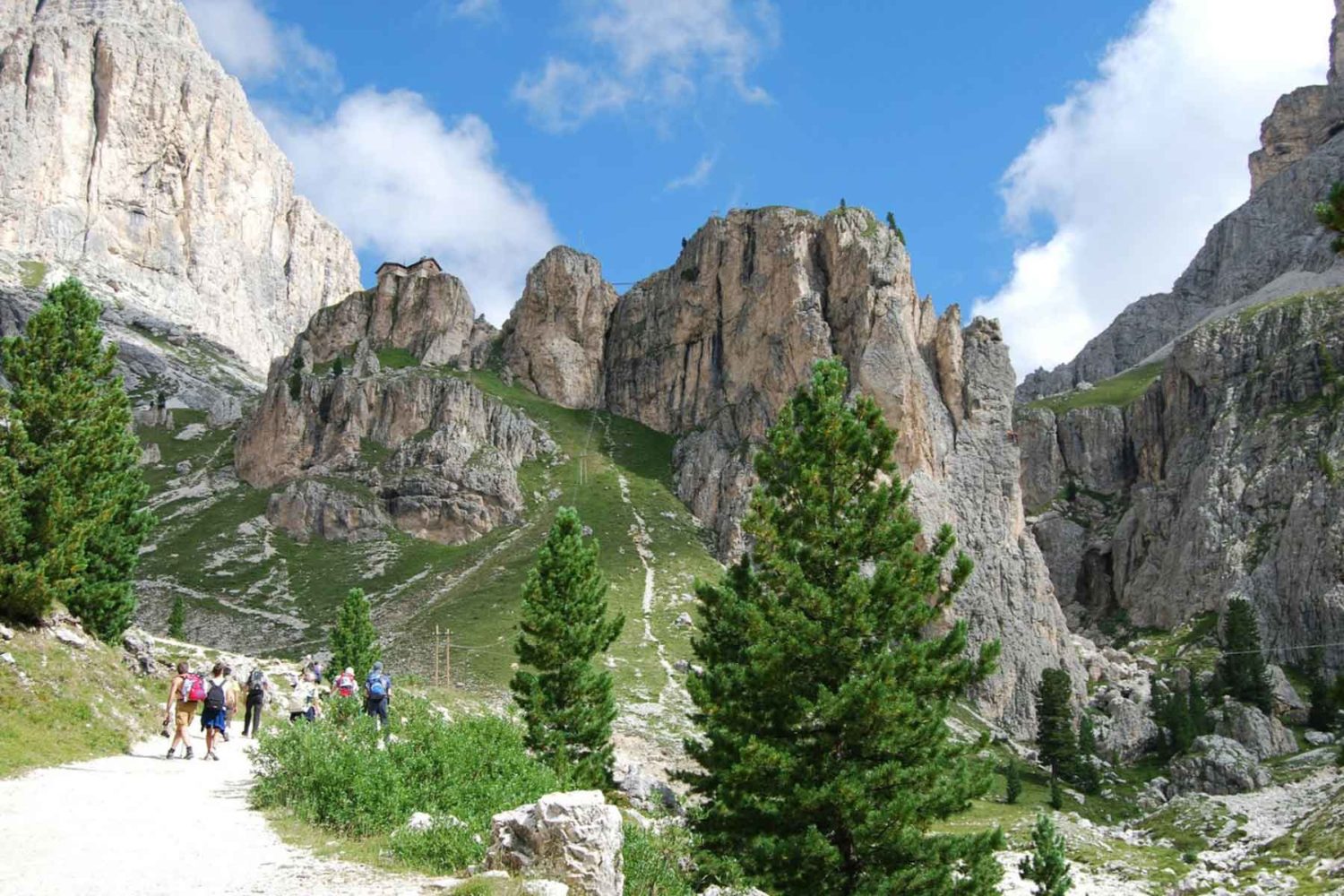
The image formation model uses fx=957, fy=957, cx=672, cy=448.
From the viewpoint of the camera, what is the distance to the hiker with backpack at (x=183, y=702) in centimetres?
2455

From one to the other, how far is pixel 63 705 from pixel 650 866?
56.8ft

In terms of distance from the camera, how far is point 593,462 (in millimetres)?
142000

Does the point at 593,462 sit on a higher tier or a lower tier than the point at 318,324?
lower

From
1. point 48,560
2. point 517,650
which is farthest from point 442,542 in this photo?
point 48,560

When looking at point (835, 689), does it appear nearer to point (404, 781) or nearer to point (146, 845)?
point (404, 781)

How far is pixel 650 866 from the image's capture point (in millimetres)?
15641

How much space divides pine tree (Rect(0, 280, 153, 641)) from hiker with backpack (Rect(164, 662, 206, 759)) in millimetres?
5237

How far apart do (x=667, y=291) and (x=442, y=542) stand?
6339 cm

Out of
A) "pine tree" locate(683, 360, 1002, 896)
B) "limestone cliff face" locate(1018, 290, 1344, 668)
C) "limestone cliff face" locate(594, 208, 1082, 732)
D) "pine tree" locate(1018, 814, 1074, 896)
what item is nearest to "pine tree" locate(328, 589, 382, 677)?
"pine tree" locate(683, 360, 1002, 896)

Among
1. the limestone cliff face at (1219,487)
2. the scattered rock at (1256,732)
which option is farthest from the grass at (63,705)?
the limestone cliff face at (1219,487)

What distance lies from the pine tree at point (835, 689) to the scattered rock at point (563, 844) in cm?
573

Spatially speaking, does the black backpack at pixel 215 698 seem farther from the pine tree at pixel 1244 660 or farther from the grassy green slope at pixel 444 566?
the pine tree at pixel 1244 660

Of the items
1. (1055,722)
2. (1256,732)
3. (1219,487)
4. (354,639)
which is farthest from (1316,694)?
(354,639)

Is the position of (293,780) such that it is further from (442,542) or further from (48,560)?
(442,542)
